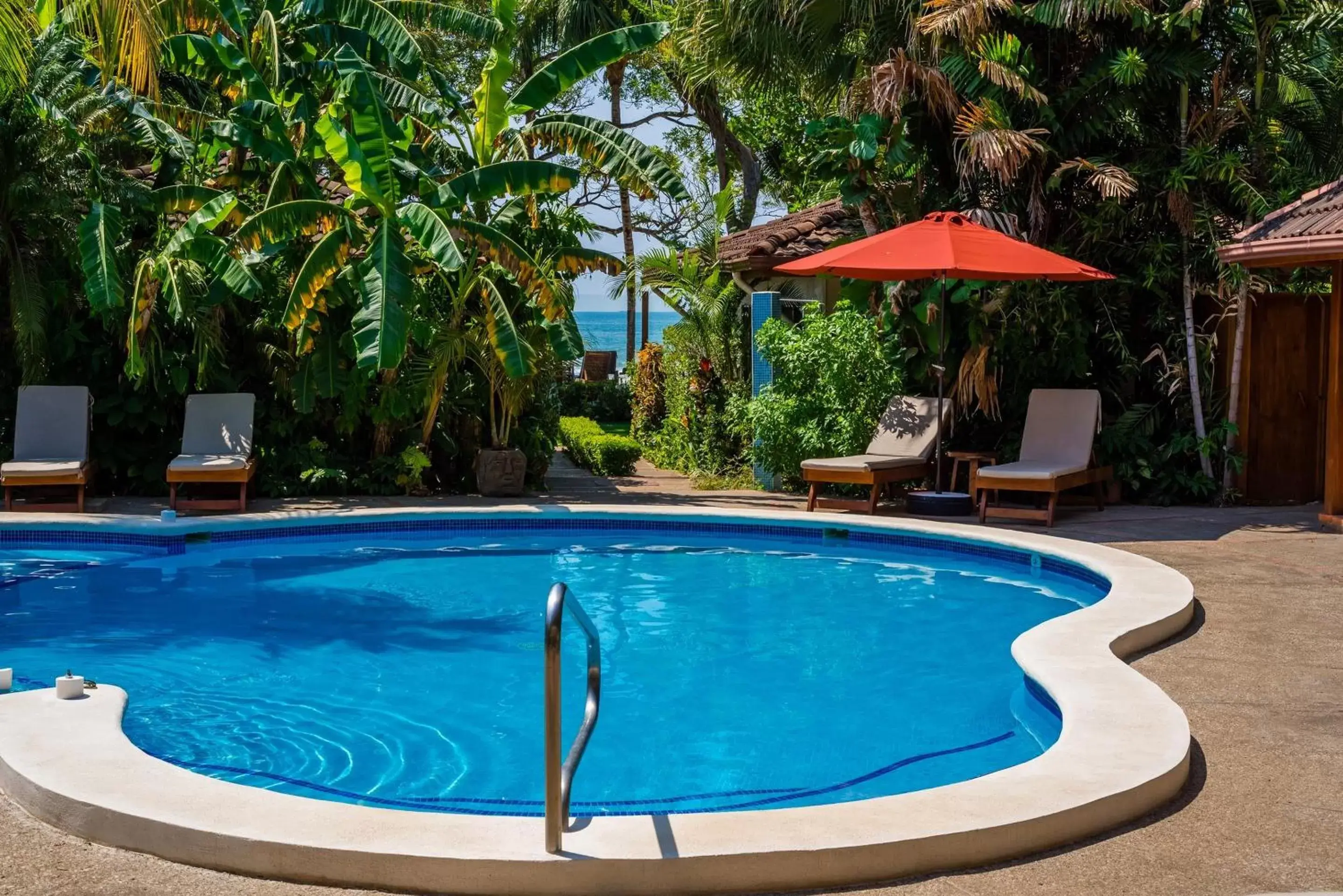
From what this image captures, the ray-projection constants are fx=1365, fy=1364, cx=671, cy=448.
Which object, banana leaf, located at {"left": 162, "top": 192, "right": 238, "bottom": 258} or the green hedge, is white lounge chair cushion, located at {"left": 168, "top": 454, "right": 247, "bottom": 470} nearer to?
banana leaf, located at {"left": 162, "top": 192, "right": 238, "bottom": 258}

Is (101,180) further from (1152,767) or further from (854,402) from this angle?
(1152,767)

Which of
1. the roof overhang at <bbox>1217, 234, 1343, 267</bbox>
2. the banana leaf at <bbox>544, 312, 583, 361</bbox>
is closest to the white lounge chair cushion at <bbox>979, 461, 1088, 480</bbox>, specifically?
the roof overhang at <bbox>1217, 234, 1343, 267</bbox>

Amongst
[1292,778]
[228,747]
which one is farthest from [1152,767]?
[228,747]

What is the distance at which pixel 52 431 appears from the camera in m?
13.8

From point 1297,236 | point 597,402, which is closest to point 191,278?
point 1297,236

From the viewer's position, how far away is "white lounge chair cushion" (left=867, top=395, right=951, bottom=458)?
13945 mm

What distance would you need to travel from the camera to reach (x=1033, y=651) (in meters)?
7.21

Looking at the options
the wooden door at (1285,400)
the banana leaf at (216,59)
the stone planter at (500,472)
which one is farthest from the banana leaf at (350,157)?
the wooden door at (1285,400)

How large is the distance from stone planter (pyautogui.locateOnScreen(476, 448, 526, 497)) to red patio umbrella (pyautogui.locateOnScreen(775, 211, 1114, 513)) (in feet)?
11.9

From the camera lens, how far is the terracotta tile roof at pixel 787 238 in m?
16.7

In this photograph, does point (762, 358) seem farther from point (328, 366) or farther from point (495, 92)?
point (328, 366)

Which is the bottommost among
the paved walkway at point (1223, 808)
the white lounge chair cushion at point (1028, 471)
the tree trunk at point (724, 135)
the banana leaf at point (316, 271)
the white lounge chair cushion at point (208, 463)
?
the paved walkway at point (1223, 808)

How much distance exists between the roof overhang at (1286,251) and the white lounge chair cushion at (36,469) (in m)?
11.0

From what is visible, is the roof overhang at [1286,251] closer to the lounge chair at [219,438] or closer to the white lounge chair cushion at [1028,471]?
the white lounge chair cushion at [1028,471]
